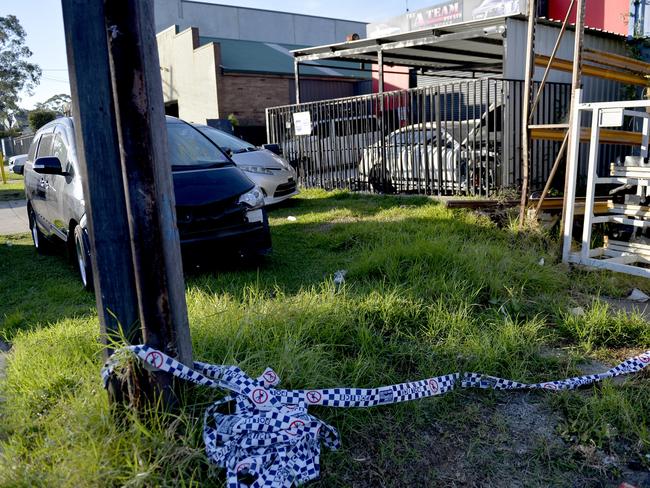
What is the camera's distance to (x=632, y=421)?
9.05 feet

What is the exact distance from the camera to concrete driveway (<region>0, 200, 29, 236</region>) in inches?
401

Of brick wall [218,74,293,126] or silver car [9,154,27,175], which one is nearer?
silver car [9,154,27,175]

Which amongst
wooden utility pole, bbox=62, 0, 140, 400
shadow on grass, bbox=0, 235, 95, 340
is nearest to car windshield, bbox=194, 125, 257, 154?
shadow on grass, bbox=0, 235, 95, 340

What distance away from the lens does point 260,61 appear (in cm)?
2567

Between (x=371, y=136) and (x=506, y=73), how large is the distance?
2.78 m

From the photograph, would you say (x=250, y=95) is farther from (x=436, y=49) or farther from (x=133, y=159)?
(x=133, y=159)

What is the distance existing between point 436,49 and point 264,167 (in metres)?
6.40

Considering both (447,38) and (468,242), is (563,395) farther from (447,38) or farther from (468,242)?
(447,38)

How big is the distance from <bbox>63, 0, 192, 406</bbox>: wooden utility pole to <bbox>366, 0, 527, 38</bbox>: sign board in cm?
1742

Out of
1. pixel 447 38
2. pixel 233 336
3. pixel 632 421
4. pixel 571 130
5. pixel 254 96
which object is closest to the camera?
pixel 632 421

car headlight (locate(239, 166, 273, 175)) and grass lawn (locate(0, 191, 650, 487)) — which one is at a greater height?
car headlight (locate(239, 166, 273, 175))

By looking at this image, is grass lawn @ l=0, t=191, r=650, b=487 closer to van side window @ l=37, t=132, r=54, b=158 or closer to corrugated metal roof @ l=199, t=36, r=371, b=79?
van side window @ l=37, t=132, r=54, b=158

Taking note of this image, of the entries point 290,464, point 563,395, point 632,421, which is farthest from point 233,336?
point 632,421

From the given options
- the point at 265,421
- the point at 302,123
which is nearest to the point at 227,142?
the point at 302,123
